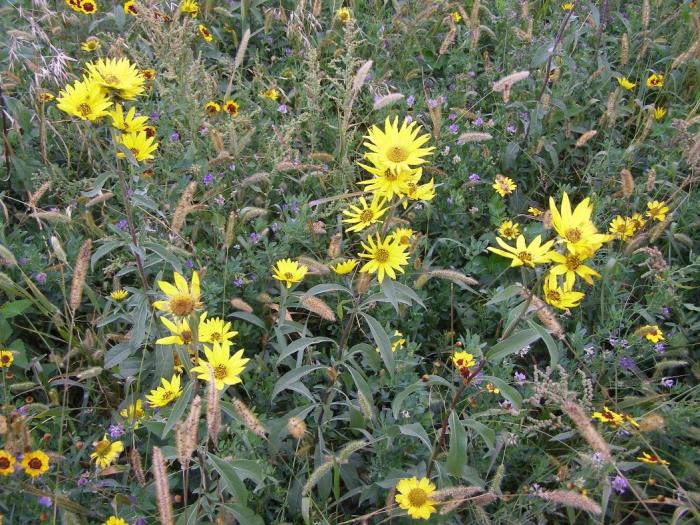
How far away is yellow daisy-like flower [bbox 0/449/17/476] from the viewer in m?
1.68

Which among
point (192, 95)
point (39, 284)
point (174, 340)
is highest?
point (192, 95)

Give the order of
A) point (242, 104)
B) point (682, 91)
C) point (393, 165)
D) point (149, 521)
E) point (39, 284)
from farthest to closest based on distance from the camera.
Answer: point (682, 91) < point (242, 104) < point (39, 284) < point (149, 521) < point (393, 165)

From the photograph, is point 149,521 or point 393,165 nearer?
point 393,165

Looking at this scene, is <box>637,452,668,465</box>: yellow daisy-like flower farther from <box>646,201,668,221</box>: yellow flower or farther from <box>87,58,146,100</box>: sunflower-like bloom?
<box>87,58,146,100</box>: sunflower-like bloom

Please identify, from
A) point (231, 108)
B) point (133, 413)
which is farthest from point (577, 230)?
point (231, 108)

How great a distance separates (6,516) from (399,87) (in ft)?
9.44

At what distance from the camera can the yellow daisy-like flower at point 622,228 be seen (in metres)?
2.71

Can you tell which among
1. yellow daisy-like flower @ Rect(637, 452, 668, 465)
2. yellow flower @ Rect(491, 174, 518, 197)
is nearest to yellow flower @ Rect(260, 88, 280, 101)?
yellow flower @ Rect(491, 174, 518, 197)

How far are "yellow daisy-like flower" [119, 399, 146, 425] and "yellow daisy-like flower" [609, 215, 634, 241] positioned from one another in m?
2.07

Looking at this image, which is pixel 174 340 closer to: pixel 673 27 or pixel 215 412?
pixel 215 412

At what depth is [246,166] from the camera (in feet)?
9.75

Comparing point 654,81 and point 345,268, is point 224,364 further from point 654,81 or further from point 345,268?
point 654,81

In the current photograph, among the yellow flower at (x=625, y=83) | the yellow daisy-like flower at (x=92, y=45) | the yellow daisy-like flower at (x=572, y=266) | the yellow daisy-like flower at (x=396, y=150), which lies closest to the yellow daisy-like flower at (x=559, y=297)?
the yellow daisy-like flower at (x=572, y=266)

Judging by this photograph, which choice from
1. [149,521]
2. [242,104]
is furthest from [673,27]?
[149,521]
